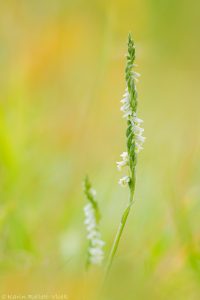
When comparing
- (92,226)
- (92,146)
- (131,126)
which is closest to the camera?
(131,126)

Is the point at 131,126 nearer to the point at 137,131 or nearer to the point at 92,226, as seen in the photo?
the point at 137,131

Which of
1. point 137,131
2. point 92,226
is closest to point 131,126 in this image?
point 137,131

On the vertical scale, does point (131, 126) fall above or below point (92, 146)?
below

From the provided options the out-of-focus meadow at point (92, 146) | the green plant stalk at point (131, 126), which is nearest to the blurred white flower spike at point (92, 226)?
the out-of-focus meadow at point (92, 146)

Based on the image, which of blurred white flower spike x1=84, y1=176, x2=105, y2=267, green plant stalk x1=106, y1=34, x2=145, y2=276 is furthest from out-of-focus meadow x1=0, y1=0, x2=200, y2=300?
green plant stalk x1=106, y1=34, x2=145, y2=276

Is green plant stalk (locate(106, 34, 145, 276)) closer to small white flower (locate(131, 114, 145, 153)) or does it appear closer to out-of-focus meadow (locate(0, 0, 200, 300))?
small white flower (locate(131, 114, 145, 153))

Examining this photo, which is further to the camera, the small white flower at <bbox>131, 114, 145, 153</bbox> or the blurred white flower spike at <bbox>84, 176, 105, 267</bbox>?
the blurred white flower spike at <bbox>84, 176, 105, 267</bbox>

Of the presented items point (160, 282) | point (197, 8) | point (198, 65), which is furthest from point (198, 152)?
point (197, 8)

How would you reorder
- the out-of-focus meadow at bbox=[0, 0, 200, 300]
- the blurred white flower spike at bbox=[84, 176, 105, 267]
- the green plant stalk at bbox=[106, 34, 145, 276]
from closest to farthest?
the green plant stalk at bbox=[106, 34, 145, 276] → the blurred white flower spike at bbox=[84, 176, 105, 267] → the out-of-focus meadow at bbox=[0, 0, 200, 300]

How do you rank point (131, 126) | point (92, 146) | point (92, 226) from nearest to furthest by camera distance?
1. point (131, 126)
2. point (92, 226)
3. point (92, 146)
